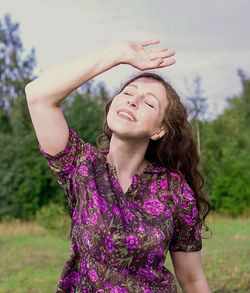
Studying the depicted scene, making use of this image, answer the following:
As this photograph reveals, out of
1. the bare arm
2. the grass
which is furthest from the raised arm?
the grass

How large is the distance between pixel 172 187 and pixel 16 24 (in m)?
26.5

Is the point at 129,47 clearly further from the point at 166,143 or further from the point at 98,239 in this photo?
the point at 98,239

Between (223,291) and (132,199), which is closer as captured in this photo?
(132,199)

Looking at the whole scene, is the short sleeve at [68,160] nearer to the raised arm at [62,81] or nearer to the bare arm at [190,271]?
the raised arm at [62,81]

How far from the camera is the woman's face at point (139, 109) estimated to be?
2084 mm

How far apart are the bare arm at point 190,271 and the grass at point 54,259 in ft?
10.8

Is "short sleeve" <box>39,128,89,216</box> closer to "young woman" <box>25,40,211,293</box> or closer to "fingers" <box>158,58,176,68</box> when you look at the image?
"young woman" <box>25,40,211,293</box>

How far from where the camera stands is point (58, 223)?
15164 millimetres

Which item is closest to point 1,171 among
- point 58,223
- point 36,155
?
point 36,155

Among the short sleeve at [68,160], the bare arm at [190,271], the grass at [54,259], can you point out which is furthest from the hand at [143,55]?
the grass at [54,259]

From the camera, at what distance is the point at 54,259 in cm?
1034

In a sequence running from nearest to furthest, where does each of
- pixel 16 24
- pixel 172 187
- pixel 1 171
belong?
pixel 172 187 < pixel 1 171 < pixel 16 24

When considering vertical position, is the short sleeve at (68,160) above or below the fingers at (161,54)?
below

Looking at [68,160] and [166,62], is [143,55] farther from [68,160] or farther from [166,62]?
[68,160]
